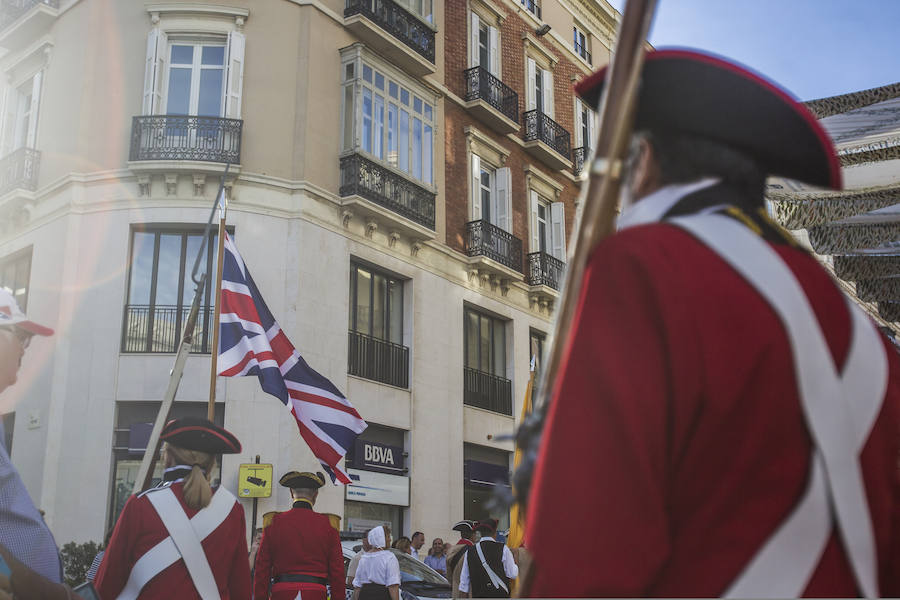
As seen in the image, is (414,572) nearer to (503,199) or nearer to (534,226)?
(503,199)

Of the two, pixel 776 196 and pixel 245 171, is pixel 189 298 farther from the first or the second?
pixel 776 196

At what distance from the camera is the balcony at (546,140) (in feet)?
82.9

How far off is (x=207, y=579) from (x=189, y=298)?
44.4 ft

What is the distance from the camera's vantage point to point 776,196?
597 centimetres

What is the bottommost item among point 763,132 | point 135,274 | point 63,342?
point 763,132

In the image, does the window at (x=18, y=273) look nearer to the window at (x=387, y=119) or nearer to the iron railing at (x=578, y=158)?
the window at (x=387, y=119)

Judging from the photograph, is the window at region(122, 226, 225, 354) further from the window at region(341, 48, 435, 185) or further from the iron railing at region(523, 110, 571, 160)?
the iron railing at region(523, 110, 571, 160)

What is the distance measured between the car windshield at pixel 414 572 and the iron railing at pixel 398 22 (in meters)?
12.0

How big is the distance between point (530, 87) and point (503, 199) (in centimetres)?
402

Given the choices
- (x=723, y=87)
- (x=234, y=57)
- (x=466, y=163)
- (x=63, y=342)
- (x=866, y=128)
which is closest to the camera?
(x=723, y=87)

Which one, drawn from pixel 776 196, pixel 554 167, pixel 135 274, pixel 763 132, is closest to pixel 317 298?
pixel 135 274

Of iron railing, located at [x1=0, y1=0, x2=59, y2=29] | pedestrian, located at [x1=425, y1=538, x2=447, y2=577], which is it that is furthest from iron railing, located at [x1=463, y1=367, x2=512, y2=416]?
iron railing, located at [x1=0, y1=0, x2=59, y2=29]

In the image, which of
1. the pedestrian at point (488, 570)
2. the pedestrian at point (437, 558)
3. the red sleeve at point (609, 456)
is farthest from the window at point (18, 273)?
the red sleeve at point (609, 456)

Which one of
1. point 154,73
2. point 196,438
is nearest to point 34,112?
point 154,73
